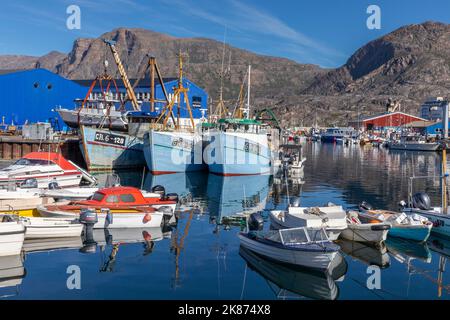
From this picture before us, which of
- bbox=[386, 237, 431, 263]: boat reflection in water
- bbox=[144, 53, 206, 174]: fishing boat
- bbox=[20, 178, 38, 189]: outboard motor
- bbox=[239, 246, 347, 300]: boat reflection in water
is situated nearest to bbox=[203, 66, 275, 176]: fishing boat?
bbox=[144, 53, 206, 174]: fishing boat

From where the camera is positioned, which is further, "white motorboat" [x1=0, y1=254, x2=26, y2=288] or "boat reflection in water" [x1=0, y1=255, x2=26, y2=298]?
"white motorboat" [x1=0, y1=254, x2=26, y2=288]

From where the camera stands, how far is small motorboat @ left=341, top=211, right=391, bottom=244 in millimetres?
23812

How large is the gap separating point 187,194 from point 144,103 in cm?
3698

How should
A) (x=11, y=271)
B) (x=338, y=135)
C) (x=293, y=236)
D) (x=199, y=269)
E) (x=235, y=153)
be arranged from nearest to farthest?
(x=11, y=271)
(x=199, y=269)
(x=293, y=236)
(x=235, y=153)
(x=338, y=135)

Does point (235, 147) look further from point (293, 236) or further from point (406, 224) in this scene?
point (293, 236)

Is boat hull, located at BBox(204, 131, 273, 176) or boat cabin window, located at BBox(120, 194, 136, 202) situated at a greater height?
boat hull, located at BBox(204, 131, 273, 176)

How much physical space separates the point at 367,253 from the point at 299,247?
213 inches

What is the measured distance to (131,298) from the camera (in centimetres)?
1633

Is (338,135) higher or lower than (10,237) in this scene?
higher

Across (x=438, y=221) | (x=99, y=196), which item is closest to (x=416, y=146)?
(x=438, y=221)

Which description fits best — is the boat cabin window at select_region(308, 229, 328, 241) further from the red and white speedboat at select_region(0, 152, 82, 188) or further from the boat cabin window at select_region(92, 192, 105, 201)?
the red and white speedboat at select_region(0, 152, 82, 188)

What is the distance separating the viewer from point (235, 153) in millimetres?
52188

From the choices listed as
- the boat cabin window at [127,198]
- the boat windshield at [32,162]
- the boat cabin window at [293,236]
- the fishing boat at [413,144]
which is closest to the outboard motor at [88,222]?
the boat cabin window at [127,198]

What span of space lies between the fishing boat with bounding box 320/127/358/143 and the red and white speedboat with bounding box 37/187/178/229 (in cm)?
13854
